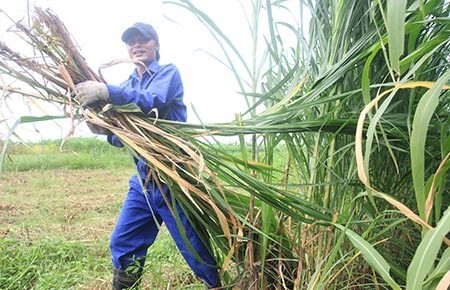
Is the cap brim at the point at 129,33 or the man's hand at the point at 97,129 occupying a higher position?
the cap brim at the point at 129,33

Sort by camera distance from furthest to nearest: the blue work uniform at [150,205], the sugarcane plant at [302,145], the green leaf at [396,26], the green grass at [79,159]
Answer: the green grass at [79,159], the blue work uniform at [150,205], the sugarcane plant at [302,145], the green leaf at [396,26]

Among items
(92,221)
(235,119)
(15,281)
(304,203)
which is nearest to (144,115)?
(235,119)

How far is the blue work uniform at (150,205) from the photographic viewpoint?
4.62 ft

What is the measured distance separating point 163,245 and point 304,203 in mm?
1356

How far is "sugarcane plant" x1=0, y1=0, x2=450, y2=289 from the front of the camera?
1.02 meters

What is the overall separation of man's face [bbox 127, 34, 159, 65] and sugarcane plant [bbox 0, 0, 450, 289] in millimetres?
508

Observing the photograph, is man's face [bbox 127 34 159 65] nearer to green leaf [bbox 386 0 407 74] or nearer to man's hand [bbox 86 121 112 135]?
man's hand [bbox 86 121 112 135]

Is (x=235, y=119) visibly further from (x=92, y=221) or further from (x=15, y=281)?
(x=92, y=221)

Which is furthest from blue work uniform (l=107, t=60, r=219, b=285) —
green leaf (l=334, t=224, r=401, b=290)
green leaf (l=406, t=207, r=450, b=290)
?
green leaf (l=406, t=207, r=450, b=290)

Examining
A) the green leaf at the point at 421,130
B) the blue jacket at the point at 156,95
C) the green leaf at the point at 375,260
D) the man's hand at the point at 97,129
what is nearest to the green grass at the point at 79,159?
the blue jacket at the point at 156,95

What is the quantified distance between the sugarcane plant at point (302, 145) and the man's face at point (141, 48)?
508 mm

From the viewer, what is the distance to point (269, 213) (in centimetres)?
121

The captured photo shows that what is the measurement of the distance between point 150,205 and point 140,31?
69cm

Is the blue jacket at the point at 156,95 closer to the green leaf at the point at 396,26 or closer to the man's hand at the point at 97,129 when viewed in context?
the man's hand at the point at 97,129
